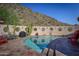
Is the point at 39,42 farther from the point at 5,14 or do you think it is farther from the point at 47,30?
the point at 5,14

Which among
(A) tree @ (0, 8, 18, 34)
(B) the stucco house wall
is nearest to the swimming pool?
(B) the stucco house wall

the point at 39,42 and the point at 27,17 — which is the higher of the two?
the point at 27,17

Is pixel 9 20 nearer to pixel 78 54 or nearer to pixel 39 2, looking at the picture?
pixel 39 2

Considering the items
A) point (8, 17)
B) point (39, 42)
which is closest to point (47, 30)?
point (39, 42)

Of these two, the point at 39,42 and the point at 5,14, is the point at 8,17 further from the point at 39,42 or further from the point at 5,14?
the point at 39,42

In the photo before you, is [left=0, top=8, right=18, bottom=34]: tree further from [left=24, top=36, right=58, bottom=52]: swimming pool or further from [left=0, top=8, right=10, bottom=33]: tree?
[left=24, top=36, right=58, bottom=52]: swimming pool

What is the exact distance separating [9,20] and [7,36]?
0.12 meters

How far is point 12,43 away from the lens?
52.2 inches

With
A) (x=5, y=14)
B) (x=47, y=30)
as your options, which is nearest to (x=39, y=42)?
(x=47, y=30)

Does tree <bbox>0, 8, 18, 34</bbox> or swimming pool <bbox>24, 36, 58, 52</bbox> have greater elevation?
tree <bbox>0, 8, 18, 34</bbox>

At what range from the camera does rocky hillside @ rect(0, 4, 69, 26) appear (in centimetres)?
134

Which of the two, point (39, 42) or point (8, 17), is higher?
point (8, 17)

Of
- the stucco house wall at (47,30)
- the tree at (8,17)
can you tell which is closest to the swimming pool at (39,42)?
the stucco house wall at (47,30)

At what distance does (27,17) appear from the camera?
1.35m
